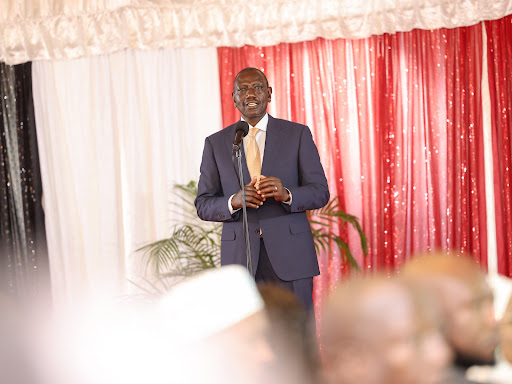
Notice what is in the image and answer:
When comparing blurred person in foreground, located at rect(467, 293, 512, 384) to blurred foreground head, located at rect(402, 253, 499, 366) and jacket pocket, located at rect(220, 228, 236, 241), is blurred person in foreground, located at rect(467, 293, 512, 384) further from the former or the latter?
jacket pocket, located at rect(220, 228, 236, 241)

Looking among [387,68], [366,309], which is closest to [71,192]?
[387,68]

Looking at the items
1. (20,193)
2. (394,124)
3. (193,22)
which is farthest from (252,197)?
(20,193)

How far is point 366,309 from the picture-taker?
23.6 inches

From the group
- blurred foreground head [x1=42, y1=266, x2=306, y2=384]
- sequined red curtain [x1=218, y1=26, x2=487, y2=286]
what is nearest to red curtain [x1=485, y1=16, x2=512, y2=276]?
sequined red curtain [x1=218, y1=26, x2=487, y2=286]

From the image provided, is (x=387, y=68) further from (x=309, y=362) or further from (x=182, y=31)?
(x=309, y=362)

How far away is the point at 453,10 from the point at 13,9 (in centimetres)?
355

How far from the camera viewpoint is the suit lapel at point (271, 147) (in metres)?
2.99

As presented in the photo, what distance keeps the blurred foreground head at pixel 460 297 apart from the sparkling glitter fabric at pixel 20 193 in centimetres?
519

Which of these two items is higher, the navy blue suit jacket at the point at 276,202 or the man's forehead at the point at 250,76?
the man's forehead at the point at 250,76

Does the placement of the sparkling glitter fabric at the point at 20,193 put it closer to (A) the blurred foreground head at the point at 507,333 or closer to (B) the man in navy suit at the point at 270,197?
(B) the man in navy suit at the point at 270,197

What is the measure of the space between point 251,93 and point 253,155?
0.97 ft

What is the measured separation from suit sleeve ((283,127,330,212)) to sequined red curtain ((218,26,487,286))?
2.08m

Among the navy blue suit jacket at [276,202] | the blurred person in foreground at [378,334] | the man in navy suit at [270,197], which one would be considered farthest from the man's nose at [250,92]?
the blurred person in foreground at [378,334]

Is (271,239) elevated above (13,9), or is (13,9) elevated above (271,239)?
(13,9)
